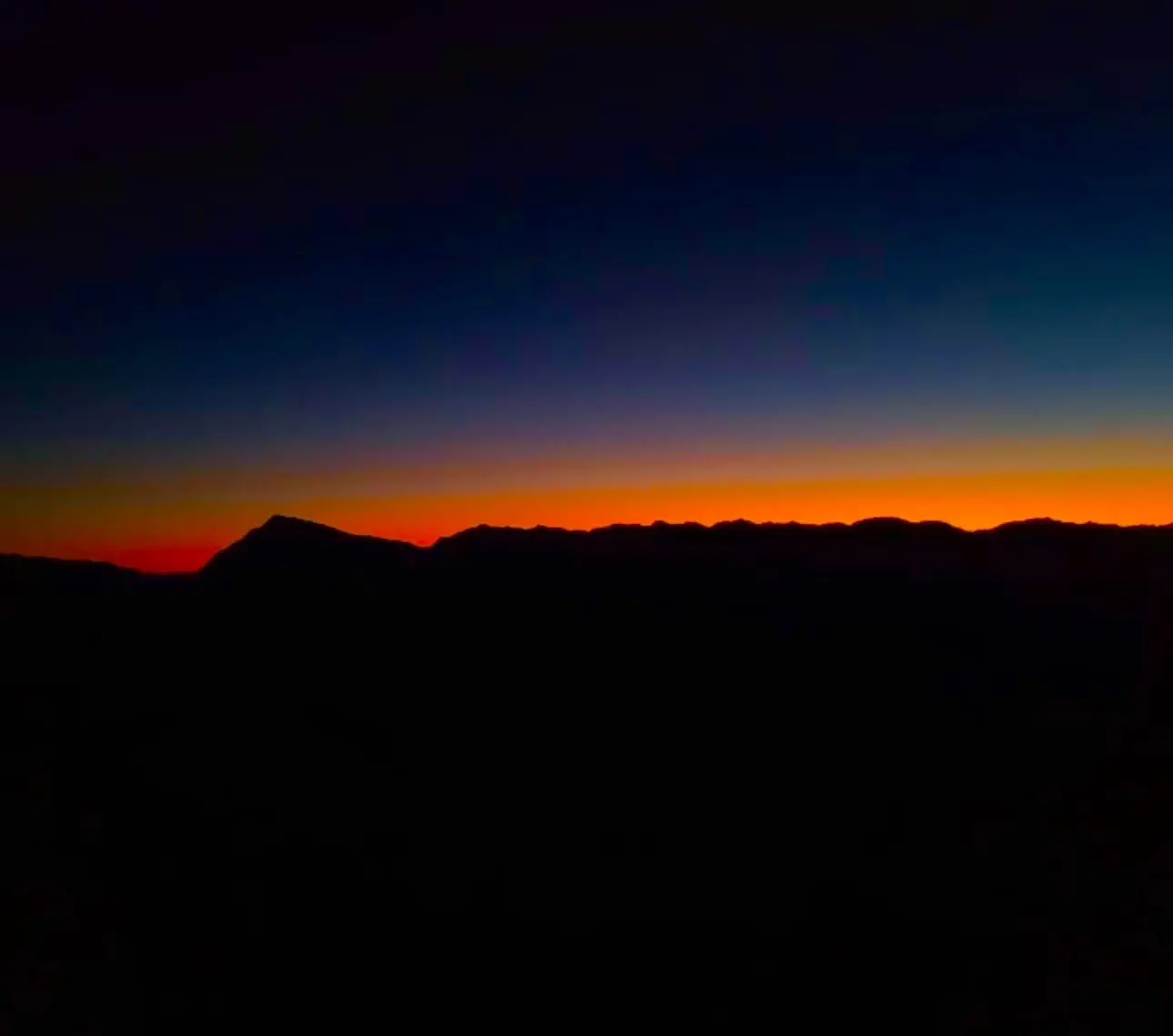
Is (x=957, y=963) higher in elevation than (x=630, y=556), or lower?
lower

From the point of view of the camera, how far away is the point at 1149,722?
74.2 feet

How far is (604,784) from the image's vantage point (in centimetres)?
2400

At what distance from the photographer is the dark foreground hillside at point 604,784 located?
Result: 19.8m

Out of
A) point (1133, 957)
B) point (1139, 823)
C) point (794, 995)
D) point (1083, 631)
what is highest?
point (1083, 631)

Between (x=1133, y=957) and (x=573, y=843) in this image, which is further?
(x=573, y=843)

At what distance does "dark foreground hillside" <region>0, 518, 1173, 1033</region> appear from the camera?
19.8m

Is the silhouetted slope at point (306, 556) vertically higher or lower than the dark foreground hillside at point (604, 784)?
higher

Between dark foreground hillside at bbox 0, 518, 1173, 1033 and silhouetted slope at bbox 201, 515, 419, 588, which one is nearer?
dark foreground hillside at bbox 0, 518, 1173, 1033

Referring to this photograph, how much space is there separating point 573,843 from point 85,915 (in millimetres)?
10401

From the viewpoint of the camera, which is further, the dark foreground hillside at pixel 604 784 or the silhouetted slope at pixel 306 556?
the silhouetted slope at pixel 306 556

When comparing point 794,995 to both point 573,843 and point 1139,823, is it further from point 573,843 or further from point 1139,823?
point 1139,823

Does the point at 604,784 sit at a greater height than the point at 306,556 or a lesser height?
lesser

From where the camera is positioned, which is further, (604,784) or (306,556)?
(306,556)

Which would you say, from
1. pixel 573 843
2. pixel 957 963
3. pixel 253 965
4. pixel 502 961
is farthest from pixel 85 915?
pixel 957 963
